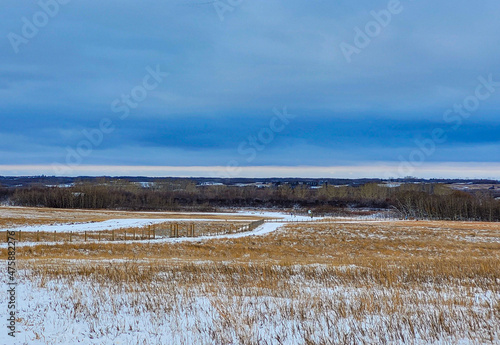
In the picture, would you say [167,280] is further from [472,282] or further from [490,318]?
[472,282]

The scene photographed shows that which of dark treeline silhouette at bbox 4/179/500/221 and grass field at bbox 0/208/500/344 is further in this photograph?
dark treeline silhouette at bbox 4/179/500/221

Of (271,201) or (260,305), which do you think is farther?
(271,201)

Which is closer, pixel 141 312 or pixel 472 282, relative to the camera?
pixel 141 312

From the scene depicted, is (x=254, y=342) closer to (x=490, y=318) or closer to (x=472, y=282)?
(x=490, y=318)

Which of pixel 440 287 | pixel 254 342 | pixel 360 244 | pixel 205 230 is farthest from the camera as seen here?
pixel 205 230

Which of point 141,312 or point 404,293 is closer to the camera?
point 141,312

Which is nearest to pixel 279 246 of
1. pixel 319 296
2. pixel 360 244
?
pixel 360 244

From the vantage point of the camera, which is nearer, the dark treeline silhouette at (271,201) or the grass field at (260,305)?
the grass field at (260,305)

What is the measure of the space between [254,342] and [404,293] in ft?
17.9

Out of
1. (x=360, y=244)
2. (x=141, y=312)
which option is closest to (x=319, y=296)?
(x=141, y=312)

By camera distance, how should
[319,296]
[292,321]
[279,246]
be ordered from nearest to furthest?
[292,321] → [319,296] → [279,246]

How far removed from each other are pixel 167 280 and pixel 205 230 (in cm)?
4120

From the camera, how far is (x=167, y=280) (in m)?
12.6

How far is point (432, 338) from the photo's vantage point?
7.38m
